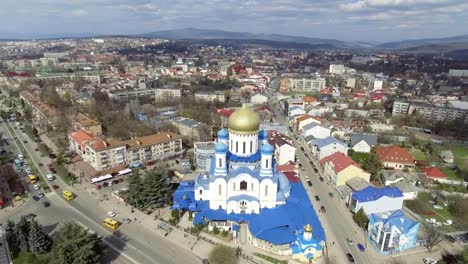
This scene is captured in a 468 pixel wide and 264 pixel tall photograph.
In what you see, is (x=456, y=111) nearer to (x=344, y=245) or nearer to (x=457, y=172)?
(x=457, y=172)

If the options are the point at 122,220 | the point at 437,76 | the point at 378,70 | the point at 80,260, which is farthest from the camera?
the point at 378,70

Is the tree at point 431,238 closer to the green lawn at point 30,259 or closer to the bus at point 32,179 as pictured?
the green lawn at point 30,259

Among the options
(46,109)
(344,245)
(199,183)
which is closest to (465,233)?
(344,245)

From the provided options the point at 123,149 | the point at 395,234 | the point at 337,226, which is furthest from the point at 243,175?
the point at 123,149

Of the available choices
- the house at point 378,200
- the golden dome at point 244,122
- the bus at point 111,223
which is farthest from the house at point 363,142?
the bus at point 111,223

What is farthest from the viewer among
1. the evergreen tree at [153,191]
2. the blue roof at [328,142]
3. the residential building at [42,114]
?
the residential building at [42,114]

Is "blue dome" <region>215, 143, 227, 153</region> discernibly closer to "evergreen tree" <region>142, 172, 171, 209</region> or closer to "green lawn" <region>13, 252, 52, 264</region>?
"evergreen tree" <region>142, 172, 171, 209</region>
